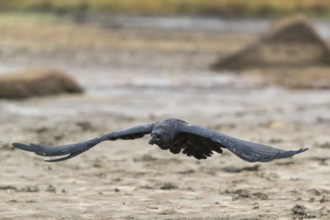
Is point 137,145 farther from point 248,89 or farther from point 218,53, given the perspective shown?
point 218,53

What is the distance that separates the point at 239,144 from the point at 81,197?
5.88 feet

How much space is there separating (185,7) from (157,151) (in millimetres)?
38252

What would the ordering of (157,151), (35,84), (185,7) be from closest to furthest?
1. (157,151)
2. (35,84)
3. (185,7)

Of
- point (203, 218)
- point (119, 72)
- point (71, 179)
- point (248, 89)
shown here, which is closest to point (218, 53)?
point (119, 72)

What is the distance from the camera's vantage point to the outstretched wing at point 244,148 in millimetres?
6261

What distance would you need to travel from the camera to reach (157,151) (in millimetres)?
10812

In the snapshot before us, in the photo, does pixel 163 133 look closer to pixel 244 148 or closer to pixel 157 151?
pixel 244 148

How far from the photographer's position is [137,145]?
445 inches

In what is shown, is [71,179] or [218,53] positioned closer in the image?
[71,179]

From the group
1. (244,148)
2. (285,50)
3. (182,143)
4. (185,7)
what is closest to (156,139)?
(182,143)

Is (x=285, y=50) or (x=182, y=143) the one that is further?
(x=285, y=50)

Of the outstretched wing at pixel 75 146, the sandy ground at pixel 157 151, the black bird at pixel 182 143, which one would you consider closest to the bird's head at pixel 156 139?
the black bird at pixel 182 143

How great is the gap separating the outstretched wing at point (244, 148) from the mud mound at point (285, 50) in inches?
597

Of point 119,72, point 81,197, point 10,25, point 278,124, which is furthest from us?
point 10,25
